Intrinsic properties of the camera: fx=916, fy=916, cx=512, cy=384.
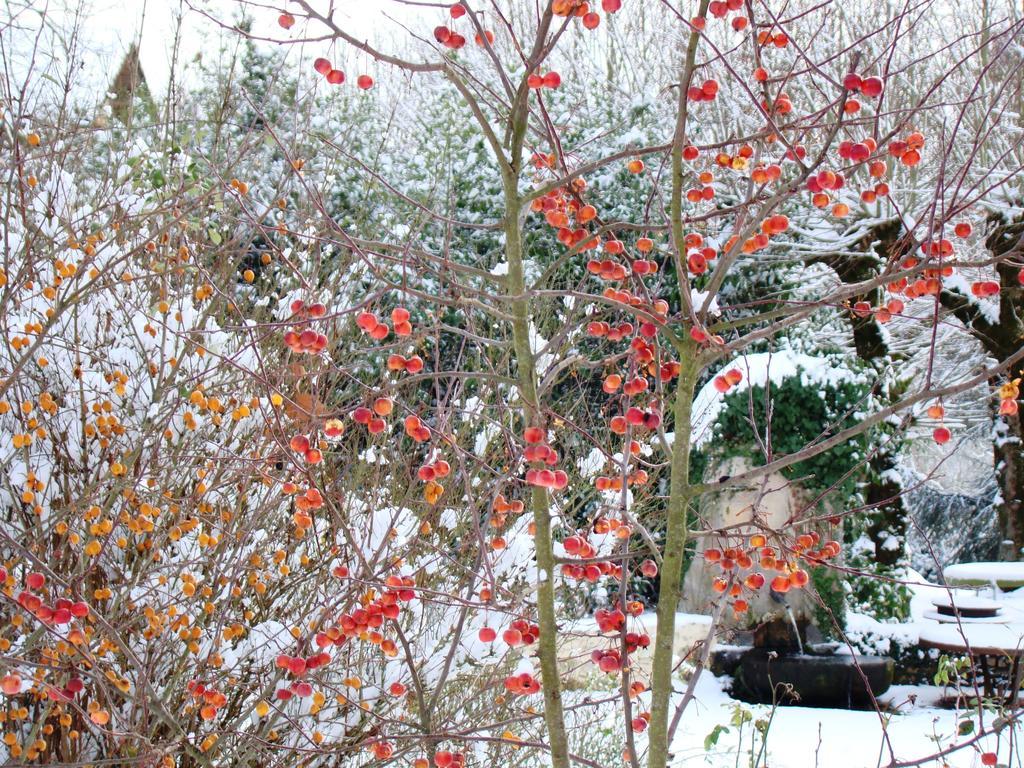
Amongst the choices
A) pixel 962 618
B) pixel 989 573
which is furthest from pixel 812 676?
pixel 989 573

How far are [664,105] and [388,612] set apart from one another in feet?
26.1

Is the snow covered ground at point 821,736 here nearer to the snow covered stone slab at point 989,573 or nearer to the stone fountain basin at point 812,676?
the stone fountain basin at point 812,676

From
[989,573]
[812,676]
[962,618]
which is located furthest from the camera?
[989,573]

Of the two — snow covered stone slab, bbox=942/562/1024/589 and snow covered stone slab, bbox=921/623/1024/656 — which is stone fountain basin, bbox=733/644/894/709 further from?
snow covered stone slab, bbox=942/562/1024/589

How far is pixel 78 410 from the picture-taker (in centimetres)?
310

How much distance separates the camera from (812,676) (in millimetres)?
6477

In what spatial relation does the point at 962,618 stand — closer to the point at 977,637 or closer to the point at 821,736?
the point at 977,637

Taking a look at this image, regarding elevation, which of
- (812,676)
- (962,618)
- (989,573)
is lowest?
(812,676)

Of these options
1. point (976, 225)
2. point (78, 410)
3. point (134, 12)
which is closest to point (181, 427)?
point (78, 410)

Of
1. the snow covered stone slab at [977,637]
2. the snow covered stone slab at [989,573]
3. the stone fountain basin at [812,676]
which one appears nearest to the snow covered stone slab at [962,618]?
the snow covered stone slab at [977,637]

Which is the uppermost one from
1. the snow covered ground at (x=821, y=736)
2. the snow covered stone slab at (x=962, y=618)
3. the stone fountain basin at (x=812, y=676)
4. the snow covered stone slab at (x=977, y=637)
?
the snow covered stone slab at (x=962, y=618)

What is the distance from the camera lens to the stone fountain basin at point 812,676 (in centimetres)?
647

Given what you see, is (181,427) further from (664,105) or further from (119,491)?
(664,105)

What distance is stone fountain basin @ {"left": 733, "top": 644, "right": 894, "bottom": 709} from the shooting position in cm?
647
